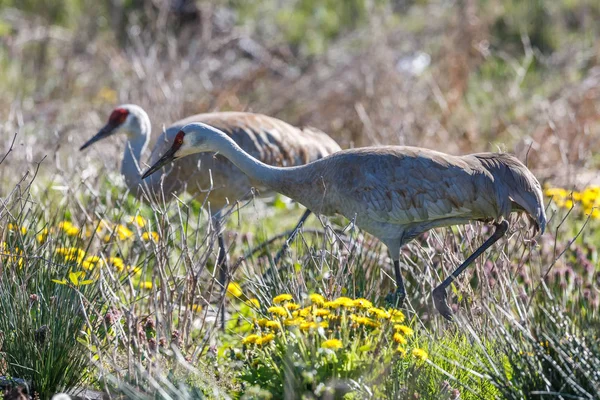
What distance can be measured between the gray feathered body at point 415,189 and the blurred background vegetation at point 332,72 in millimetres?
2021

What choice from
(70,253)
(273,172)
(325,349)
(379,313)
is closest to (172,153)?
(273,172)

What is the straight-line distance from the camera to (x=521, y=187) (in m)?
4.07

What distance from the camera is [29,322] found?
11.3ft

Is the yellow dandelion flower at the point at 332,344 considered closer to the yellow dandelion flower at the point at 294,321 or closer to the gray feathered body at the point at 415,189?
the yellow dandelion flower at the point at 294,321

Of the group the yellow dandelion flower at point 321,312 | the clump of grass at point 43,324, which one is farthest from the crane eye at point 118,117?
the yellow dandelion flower at point 321,312

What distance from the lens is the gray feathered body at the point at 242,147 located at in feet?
18.2

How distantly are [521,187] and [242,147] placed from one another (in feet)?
6.42

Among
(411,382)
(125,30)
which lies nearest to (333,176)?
(411,382)

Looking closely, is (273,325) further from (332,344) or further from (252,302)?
(252,302)

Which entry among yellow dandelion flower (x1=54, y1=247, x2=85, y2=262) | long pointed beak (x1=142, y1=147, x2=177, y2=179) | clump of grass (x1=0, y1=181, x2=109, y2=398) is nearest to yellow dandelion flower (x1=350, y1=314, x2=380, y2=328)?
clump of grass (x1=0, y1=181, x2=109, y2=398)

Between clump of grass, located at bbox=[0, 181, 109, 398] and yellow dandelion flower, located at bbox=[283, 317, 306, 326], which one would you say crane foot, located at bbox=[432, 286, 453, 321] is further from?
Answer: clump of grass, located at bbox=[0, 181, 109, 398]

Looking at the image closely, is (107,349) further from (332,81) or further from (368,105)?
(332,81)

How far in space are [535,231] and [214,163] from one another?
2002 millimetres

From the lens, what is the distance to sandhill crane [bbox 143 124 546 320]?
409 centimetres
